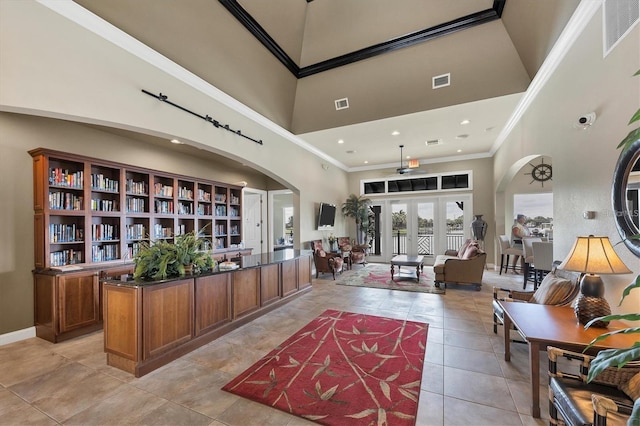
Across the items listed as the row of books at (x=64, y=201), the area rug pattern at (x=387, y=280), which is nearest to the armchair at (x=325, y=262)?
the area rug pattern at (x=387, y=280)

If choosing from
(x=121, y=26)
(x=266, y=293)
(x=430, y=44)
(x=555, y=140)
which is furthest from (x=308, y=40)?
(x=266, y=293)

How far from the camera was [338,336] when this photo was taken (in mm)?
3410

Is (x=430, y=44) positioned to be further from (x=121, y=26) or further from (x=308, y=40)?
(x=121, y=26)

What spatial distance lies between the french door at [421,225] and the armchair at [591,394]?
21.6ft

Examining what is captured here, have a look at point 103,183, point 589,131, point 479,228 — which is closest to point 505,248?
point 479,228

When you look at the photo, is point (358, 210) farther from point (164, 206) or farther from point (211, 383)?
point (211, 383)

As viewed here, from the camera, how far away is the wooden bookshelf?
347 centimetres

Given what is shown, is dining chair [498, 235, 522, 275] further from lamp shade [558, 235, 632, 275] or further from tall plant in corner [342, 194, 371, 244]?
lamp shade [558, 235, 632, 275]

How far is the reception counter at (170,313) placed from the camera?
2629 millimetres

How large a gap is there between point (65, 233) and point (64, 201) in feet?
1.52

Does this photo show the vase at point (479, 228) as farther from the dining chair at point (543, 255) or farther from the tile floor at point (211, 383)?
the tile floor at point (211, 383)

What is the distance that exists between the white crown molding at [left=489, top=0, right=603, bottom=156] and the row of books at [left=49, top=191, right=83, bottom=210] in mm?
6614

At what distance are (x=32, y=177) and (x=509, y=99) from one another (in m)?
7.24

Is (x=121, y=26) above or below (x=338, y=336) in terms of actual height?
above
